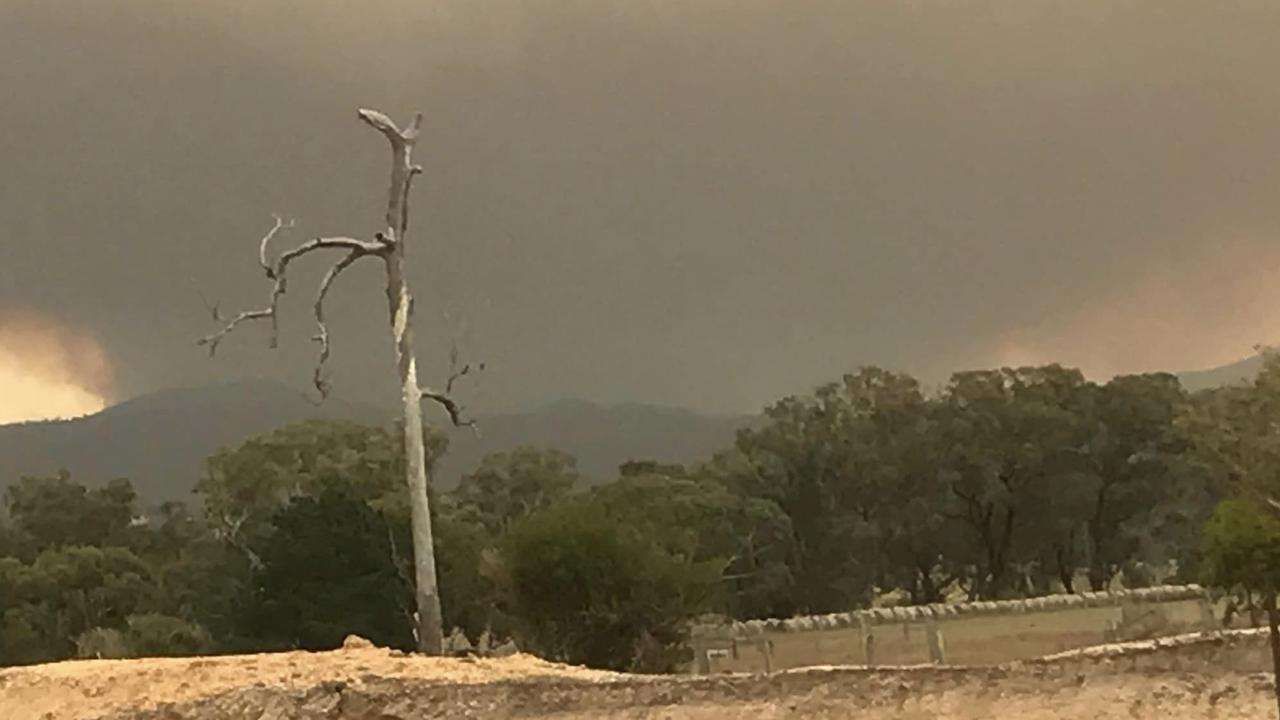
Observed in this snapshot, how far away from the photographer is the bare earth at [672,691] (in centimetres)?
1278

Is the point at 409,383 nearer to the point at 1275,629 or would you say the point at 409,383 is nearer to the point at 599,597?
the point at 599,597

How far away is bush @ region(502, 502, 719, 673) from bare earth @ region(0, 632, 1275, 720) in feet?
21.2

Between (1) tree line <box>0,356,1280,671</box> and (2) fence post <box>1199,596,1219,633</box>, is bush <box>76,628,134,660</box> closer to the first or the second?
(1) tree line <box>0,356,1280,671</box>

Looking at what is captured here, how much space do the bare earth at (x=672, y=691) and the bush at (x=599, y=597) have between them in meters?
6.47

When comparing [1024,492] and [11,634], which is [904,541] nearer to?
[1024,492]

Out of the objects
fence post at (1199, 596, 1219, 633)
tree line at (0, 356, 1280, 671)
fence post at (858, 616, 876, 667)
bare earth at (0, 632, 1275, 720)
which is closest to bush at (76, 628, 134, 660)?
tree line at (0, 356, 1280, 671)

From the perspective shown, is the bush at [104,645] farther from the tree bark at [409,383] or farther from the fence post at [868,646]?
the fence post at [868,646]

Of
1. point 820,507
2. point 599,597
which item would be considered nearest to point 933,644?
point 599,597

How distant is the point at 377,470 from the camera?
4531 cm

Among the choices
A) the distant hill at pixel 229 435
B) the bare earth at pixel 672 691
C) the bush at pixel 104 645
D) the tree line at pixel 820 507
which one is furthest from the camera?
the distant hill at pixel 229 435

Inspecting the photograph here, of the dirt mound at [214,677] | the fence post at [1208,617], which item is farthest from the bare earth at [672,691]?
the fence post at [1208,617]

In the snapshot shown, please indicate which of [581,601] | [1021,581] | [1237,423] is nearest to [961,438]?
[1021,581]

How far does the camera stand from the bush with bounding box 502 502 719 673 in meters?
23.0

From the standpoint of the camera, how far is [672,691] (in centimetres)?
1398
